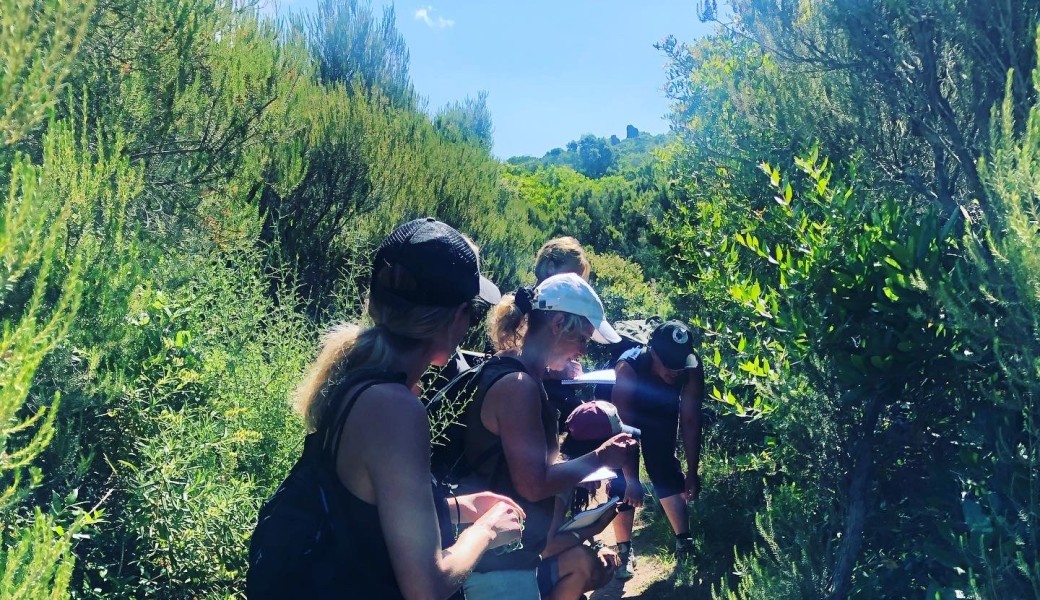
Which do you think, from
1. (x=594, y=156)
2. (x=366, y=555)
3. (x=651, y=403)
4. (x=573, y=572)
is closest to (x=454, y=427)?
(x=573, y=572)

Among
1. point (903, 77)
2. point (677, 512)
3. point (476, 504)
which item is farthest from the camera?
point (677, 512)

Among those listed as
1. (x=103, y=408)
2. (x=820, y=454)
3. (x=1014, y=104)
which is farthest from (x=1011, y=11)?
(x=103, y=408)

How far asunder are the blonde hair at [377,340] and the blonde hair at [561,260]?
2.77 m

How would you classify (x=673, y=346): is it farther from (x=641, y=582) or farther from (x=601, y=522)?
(x=641, y=582)

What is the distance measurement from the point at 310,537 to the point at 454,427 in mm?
1236

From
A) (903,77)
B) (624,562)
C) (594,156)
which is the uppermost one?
(594,156)

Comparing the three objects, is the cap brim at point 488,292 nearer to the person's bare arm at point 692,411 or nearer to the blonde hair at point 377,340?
the blonde hair at point 377,340

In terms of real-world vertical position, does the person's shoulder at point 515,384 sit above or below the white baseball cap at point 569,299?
below

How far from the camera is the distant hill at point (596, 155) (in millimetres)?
67562

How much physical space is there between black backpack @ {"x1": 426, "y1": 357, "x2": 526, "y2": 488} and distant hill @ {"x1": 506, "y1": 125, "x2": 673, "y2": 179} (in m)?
59.0

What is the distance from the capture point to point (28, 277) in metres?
2.62

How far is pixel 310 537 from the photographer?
148 centimetres

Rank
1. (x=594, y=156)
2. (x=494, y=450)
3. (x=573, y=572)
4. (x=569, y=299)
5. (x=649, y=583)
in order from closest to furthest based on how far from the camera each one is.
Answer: (x=494, y=450) < (x=569, y=299) < (x=573, y=572) < (x=649, y=583) < (x=594, y=156)

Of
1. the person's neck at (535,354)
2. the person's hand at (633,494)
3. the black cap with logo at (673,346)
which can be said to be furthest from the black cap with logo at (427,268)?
the black cap with logo at (673,346)
